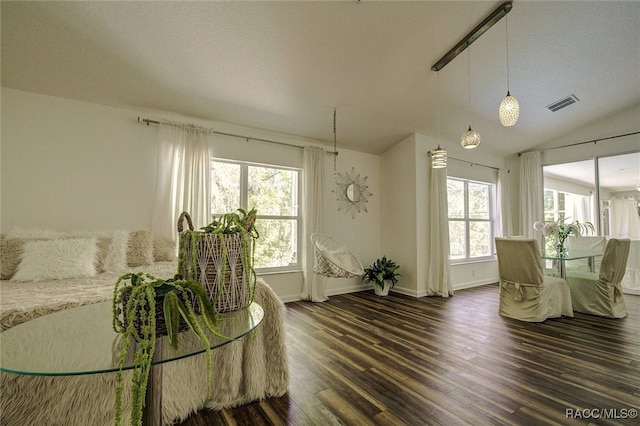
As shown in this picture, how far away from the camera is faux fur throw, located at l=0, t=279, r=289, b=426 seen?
117cm

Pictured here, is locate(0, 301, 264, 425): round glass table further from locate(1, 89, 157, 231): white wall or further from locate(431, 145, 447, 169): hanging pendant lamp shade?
locate(431, 145, 447, 169): hanging pendant lamp shade

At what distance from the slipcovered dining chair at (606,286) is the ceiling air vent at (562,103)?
2.17 meters

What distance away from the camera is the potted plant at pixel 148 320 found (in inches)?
25.3

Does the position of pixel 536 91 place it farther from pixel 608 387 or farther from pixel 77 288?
pixel 77 288

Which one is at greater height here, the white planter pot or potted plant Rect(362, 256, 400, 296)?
potted plant Rect(362, 256, 400, 296)

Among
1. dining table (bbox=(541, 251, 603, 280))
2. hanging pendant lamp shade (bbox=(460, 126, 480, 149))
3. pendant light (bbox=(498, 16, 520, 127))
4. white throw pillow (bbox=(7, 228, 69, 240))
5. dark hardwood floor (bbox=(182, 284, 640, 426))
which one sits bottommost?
dark hardwood floor (bbox=(182, 284, 640, 426))

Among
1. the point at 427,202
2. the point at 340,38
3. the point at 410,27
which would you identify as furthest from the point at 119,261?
the point at 427,202

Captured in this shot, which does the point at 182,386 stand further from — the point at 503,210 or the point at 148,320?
the point at 503,210

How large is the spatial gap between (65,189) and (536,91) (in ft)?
19.6

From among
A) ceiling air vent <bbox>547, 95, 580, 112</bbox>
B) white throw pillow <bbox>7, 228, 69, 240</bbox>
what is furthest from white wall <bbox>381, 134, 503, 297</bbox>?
white throw pillow <bbox>7, 228, 69, 240</bbox>

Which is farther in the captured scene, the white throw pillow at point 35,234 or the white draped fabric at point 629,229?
the white draped fabric at point 629,229

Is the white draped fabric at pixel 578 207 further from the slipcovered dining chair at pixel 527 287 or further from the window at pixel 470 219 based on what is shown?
the slipcovered dining chair at pixel 527 287

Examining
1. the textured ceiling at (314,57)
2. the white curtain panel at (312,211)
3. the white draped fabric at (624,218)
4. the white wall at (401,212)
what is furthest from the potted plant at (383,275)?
the white draped fabric at (624,218)

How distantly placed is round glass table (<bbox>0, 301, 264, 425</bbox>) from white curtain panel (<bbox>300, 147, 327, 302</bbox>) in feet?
10.5
